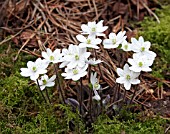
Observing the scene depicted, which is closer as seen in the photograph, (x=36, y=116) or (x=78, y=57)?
(x=78, y=57)

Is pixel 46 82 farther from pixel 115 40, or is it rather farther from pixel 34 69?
pixel 115 40

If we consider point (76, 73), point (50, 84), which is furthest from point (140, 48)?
point (50, 84)

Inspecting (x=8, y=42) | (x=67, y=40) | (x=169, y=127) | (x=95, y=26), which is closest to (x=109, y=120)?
(x=169, y=127)

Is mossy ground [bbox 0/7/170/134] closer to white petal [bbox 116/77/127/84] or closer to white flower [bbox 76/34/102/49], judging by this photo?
white petal [bbox 116/77/127/84]

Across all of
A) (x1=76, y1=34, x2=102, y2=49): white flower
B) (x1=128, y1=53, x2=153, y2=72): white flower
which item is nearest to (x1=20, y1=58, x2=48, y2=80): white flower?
(x1=76, y1=34, x2=102, y2=49): white flower

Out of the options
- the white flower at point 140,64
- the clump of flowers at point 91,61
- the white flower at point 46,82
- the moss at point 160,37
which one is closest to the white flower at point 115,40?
the clump of flowers at point 91,61

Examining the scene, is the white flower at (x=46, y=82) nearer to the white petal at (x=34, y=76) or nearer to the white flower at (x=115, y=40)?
the white petal at (x=34, y=76)
